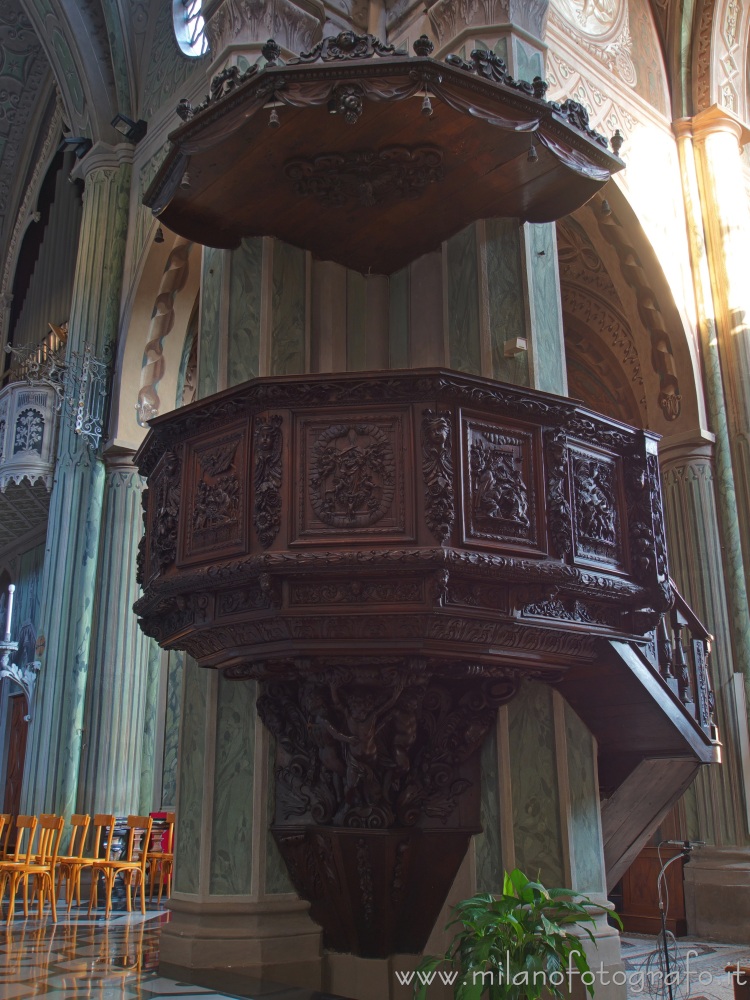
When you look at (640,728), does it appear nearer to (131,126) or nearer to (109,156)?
(131,126)

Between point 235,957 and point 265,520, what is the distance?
2619mm

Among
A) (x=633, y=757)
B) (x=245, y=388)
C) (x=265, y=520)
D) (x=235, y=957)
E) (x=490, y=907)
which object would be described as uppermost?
(x=245, y=388)

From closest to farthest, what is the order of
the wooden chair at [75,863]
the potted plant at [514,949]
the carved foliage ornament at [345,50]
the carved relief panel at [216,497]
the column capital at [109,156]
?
the potted plant at [514,949] → the carved relief panel at [216,497] → the carved foliage ornament at [345,50] → the wooden chair at [75,863] → the column capital at [109,156]

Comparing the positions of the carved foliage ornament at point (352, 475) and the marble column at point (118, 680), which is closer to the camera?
the carved foliage ornament at point (352, 475)

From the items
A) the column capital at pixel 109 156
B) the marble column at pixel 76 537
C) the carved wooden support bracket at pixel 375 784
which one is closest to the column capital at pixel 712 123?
the column capital at pixel 109 156

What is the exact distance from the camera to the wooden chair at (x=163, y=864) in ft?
33.4

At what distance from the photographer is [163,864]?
10.4m

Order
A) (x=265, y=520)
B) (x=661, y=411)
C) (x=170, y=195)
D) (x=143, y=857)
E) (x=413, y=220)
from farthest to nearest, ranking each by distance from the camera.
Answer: (x=661, y=411), (x=143, y=857), (x=413, y=220), (x=170, y=195), (x=265, y=520)

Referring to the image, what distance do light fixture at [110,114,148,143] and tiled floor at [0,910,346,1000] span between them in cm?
937

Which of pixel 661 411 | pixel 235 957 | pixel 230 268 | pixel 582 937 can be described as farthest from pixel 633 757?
pixel 661 411

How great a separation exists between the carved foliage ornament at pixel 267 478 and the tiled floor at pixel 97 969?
235cm

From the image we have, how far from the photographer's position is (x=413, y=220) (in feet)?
22.7

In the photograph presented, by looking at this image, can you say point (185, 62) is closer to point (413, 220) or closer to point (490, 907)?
point (413, 220)

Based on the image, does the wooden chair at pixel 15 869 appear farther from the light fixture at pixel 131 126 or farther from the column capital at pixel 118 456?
the light fixture at pixel 131 126
